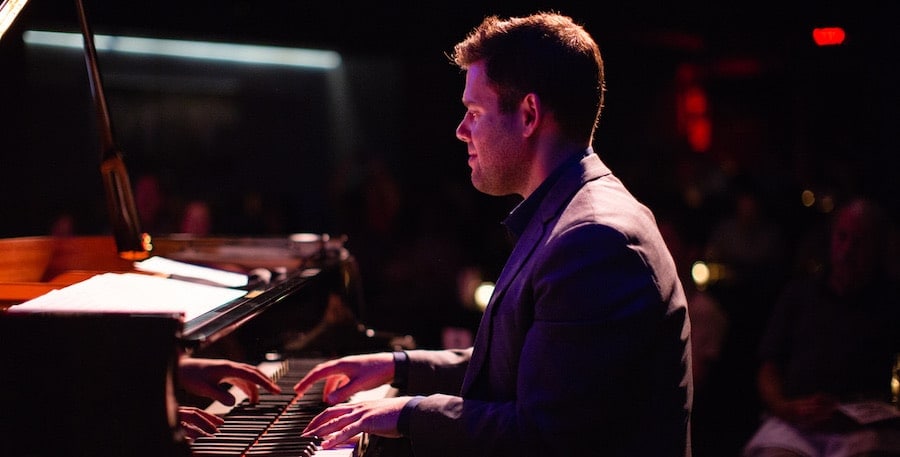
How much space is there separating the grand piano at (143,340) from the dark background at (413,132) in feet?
6.33

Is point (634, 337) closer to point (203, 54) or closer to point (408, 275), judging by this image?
point (408, 275)

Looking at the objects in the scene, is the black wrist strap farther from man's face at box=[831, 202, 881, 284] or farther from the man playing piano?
man's face at box=[831, 202, 881, 284]

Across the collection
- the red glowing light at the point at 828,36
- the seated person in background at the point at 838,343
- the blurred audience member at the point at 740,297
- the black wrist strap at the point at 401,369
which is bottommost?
the blurred audience member at the point at 740,297

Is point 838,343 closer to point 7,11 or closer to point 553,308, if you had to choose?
point 553,308

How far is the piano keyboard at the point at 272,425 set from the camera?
1.63 meters

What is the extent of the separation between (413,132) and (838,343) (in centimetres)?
670

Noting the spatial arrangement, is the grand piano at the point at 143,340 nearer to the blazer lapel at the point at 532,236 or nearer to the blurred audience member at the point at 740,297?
the blazer lapel at the point at 532,236

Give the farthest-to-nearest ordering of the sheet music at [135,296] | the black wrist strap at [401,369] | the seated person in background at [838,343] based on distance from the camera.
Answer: the seated person in background at [838,343] → the black wrist strap at [401,369] → the sheet music at [135,296]

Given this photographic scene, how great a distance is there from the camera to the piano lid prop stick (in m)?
1.78

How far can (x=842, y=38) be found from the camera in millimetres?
6254

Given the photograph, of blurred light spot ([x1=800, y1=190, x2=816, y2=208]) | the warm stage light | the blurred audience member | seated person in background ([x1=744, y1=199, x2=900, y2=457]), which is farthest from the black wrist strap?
blurred light spot ([x1=800, y1=190, x2=816, y2=208])

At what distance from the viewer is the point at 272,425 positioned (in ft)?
5.91

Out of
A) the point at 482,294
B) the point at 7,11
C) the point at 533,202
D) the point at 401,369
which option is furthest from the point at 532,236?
the point at 482,294

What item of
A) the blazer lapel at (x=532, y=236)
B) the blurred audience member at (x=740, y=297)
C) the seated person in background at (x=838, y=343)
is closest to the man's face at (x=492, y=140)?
the blazer lapel at (x=532, y=236)
